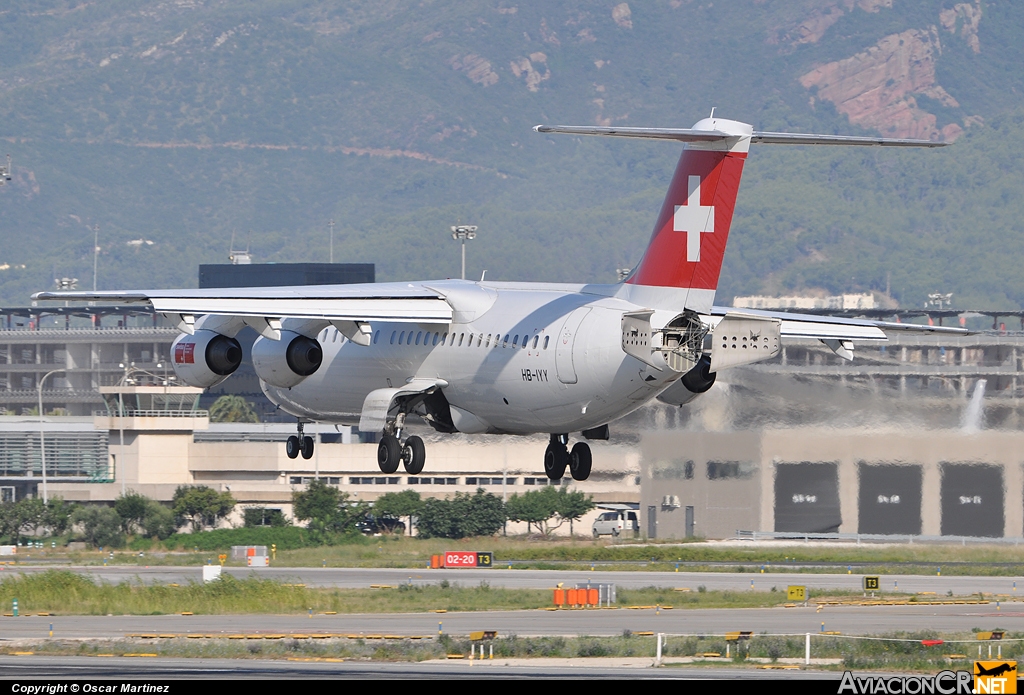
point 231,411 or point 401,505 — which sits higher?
point 231,411

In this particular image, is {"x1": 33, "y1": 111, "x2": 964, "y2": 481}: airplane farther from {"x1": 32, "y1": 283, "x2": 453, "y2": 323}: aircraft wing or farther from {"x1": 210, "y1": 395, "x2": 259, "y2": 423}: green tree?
{"x1": 210, "y1": 395, "x2": 259, "y2": 423}: green tree

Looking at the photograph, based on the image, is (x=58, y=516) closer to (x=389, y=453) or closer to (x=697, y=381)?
(x=389, y=453)

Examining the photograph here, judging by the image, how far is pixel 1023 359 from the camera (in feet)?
293

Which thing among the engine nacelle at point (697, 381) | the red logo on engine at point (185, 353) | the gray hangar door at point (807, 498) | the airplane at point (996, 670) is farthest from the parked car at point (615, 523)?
the airplane at point (996, 670)

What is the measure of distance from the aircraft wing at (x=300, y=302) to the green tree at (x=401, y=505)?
36999mm

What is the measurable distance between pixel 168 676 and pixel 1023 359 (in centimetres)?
6690

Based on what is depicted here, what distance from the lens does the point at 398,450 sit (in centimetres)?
4106

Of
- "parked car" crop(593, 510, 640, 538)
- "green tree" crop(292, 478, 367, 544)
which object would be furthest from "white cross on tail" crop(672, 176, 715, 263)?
"green tree" crop(292, 478, 367, 544)

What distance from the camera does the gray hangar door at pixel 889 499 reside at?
6159 centimetres

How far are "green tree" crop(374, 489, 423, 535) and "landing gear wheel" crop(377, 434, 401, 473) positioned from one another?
117 feet

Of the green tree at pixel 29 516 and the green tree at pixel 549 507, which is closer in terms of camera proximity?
the green tree at pixel 549 507

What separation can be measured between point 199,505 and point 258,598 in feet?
102

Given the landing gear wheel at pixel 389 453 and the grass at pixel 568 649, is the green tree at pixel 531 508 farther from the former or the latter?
the grass at pixel 568 649

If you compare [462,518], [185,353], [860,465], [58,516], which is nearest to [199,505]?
[58,516]
